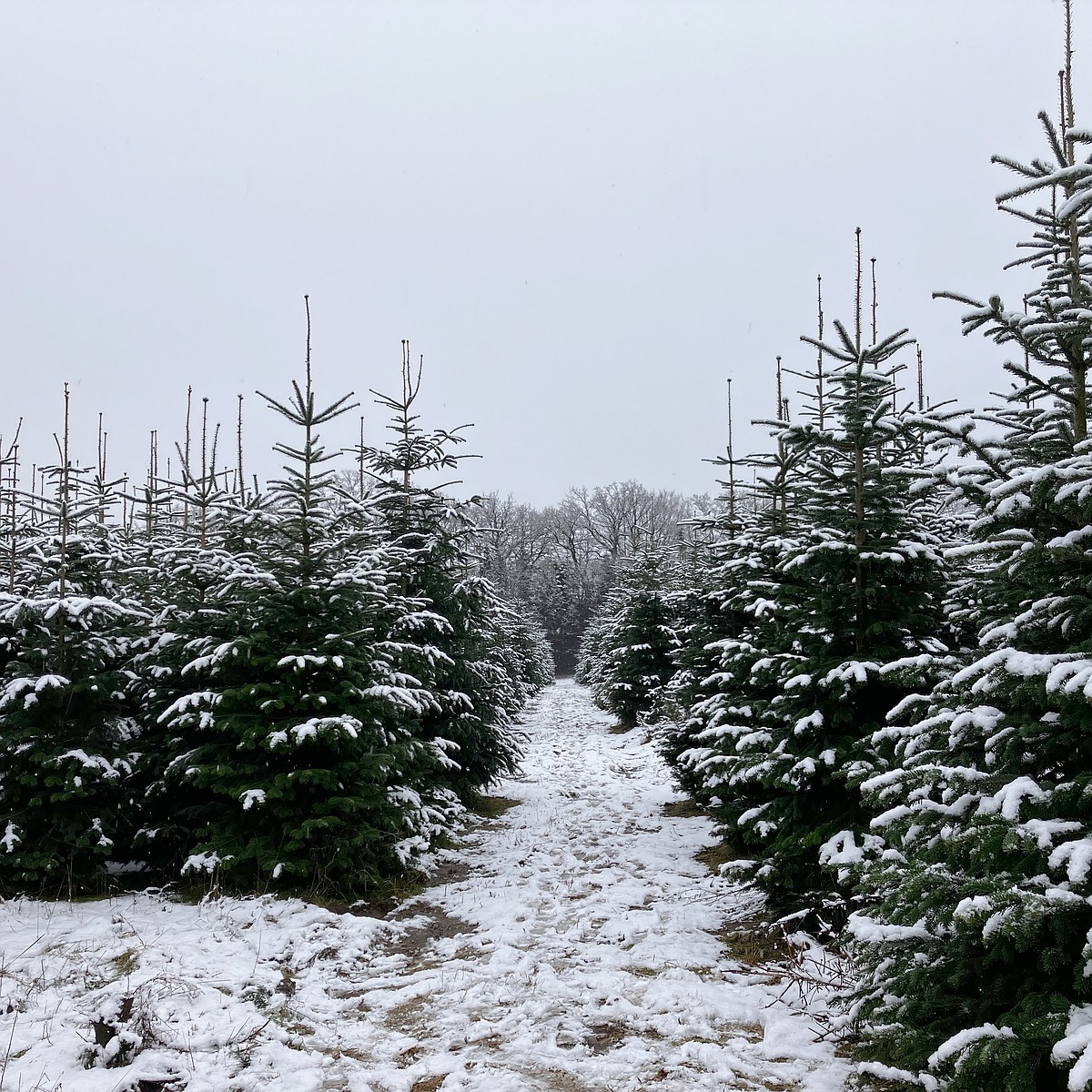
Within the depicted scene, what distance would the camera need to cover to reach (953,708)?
12.2 feet

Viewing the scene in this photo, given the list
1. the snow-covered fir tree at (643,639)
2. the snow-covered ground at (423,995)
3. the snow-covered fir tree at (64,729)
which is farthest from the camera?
the snow-covered fir tree at (643,639)

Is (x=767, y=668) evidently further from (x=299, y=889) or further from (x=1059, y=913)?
(x=299, y=889)

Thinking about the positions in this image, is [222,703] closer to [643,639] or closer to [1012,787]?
[1012,787]

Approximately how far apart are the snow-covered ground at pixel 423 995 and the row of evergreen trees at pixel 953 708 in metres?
0.77

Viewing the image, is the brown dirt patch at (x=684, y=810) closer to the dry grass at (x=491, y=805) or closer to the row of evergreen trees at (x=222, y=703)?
the dry grass at (x=491, y=805)

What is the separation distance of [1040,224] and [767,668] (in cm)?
357

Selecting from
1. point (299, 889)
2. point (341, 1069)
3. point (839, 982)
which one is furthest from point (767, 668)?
point (299, 889)

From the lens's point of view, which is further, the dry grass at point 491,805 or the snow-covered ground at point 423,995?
A: the dry grass at point 491,805

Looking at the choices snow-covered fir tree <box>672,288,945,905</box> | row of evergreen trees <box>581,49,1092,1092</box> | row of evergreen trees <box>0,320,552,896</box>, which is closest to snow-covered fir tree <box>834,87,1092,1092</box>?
row of evergreen trees <box>581,49,1092,1092</box>

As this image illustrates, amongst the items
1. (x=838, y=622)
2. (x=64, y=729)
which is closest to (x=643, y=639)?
(x=838, y=622)

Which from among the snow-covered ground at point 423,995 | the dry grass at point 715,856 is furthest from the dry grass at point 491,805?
the dry grass at point 715,856

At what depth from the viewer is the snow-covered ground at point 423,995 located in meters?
3.85

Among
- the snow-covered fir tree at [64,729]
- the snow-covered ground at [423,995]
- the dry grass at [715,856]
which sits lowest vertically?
the dry grass at [715,856]

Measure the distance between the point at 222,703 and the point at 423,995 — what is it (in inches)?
122
